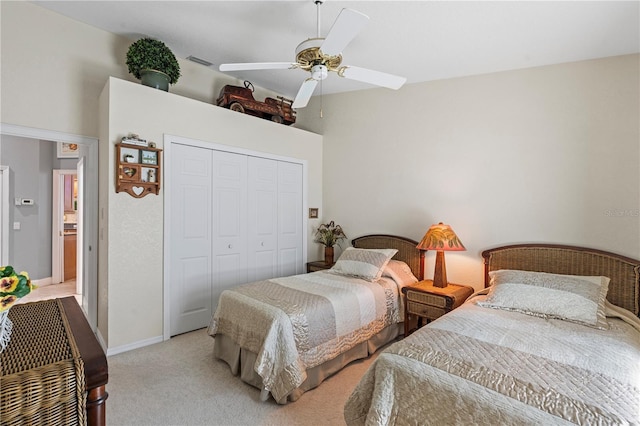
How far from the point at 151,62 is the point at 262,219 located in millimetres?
2020

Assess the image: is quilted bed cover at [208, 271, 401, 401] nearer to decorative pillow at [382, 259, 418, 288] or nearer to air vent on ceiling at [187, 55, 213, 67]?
decorative pillow at [382, 259, 418, 288]

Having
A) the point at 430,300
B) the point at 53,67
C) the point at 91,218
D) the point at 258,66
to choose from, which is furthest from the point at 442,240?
the point at 53,67

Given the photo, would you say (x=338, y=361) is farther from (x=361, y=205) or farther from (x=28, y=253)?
(x=28, y=253)

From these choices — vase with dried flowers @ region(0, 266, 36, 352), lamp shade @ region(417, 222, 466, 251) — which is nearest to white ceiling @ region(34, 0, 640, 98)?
lamp shade @ region(417, 222, 466, 251)

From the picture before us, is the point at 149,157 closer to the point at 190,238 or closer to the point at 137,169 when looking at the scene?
the point at 137,169

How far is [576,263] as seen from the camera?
288cm

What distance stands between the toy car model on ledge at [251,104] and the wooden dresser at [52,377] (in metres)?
3.15

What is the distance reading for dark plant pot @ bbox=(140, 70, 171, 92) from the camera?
3.08 m

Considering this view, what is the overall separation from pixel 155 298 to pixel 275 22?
2762mm

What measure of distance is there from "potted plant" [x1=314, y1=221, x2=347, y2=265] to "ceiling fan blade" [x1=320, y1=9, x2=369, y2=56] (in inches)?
108

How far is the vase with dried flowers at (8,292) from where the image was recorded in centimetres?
94

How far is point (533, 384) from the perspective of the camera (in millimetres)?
1417

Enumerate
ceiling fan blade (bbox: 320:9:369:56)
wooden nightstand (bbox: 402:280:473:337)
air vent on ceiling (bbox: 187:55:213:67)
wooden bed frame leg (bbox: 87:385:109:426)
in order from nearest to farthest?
wooden bed frame leg (bbox: 87:385:109:426) → ceiling fan blade (bbox: 320:9:369:56) → wooden nightstand (bbox: 402:280:473:337) → air vent on ceiling (bbox: 187:55:213:67)

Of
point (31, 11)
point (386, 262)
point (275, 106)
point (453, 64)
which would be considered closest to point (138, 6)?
point (31, 11)
